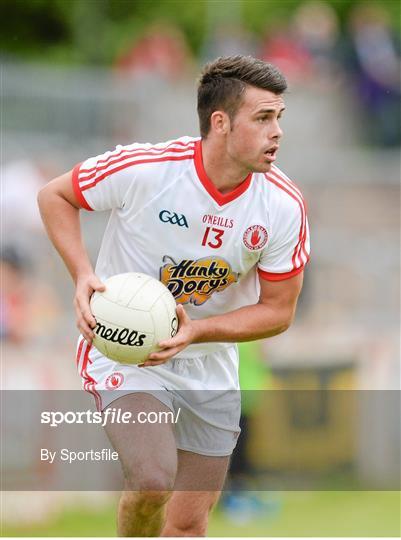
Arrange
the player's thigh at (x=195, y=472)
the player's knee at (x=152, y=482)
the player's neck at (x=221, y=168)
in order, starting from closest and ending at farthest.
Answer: the player's knee at (x=152, y=482)
the player's neck at (x=221, y=168)
the player's thigh at (x=195, y=472)

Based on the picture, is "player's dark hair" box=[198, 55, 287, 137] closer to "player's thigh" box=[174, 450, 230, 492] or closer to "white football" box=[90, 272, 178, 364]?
"white football" box=[90, 272, 178, 364]

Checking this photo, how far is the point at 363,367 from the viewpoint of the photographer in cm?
1516

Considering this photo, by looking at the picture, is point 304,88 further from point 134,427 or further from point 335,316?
point 134,427

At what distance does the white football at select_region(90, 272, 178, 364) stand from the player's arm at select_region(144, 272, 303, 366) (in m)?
0.07

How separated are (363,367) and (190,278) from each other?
753 cm

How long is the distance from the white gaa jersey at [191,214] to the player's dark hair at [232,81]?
0.97 ft

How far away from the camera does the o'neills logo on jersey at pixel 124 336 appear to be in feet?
24.6

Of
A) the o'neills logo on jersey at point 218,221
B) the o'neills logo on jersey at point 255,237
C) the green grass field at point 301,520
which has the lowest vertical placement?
the green grass field at point 301,520

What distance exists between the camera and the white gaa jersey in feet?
25.6

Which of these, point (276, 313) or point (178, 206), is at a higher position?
point (178, 206)

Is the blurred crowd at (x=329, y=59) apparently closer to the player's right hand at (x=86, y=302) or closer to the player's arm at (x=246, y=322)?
the player's arm at (x=246, y=322)

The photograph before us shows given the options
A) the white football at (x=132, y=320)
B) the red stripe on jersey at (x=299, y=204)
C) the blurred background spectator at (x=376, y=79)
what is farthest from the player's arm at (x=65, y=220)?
the blurred background spectator at (x=376, y=79)

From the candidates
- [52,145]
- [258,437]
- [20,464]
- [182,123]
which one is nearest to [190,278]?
[20,464]

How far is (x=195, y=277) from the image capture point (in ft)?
25.9
